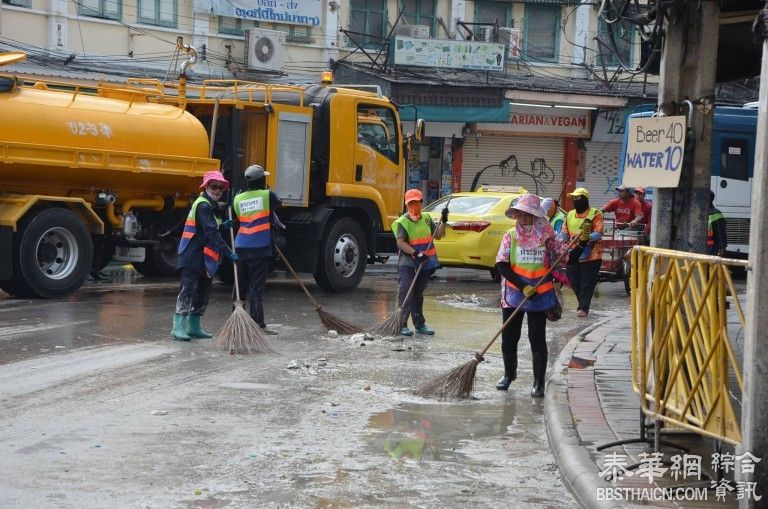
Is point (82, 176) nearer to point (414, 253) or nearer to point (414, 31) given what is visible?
point (414, 253)

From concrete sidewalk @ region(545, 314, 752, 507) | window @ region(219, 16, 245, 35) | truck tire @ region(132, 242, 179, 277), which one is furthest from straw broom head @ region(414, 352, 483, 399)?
window @ region(219, 16, 245, 35)

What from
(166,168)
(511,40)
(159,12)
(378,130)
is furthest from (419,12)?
(166,168)

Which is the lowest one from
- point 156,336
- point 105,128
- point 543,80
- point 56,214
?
point 156,336

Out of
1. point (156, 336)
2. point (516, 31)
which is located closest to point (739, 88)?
point (516, 31)

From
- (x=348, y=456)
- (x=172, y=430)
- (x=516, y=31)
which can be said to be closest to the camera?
(x=348, y=456)

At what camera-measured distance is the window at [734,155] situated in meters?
22.2

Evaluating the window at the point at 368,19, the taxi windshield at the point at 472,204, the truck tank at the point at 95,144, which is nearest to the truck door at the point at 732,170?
the taxi windshield at the point at 472,204

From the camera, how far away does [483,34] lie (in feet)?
98.8

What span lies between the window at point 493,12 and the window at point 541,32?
1.77 ft

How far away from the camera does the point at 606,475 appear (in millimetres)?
6109

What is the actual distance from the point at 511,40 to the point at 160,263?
15652 millimetres

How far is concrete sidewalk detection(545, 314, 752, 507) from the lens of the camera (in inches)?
227

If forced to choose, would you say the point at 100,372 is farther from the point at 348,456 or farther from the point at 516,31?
the point at 516,31

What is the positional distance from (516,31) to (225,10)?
→ 8.02 meters
